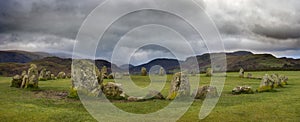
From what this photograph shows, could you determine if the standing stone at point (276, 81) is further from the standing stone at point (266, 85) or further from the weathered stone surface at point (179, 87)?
the weathered stone surface at point (179, 87)

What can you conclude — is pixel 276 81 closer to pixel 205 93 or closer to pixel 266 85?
pixel 266 85

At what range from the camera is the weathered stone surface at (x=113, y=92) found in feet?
109

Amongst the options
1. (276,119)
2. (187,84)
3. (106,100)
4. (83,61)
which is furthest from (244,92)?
(83,61)

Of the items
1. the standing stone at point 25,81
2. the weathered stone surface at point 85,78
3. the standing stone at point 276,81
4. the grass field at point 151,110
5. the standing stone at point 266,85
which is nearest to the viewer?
the grass field at point 151,110

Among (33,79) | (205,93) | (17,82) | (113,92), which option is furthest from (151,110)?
(17,82)

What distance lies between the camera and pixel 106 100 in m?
32.1

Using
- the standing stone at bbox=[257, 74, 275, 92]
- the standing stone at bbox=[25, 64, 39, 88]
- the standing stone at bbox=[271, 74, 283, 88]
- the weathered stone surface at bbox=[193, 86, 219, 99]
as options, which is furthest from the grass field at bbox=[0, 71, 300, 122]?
the standing stone at bbox=[271, 74, 283, 88]

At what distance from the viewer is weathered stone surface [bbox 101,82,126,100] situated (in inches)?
1314

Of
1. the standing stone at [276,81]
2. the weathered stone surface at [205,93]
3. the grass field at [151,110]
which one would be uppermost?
the standing stone at [276,81]

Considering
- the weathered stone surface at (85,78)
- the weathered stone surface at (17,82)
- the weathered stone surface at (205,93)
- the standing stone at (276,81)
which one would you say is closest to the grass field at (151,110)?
the weathered stone surface at (205,93)

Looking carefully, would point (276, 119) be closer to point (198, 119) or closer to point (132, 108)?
point (198, 119)

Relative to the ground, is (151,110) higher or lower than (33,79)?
lower

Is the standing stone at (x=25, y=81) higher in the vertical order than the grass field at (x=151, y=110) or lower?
higher

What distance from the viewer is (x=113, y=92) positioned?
111ft
